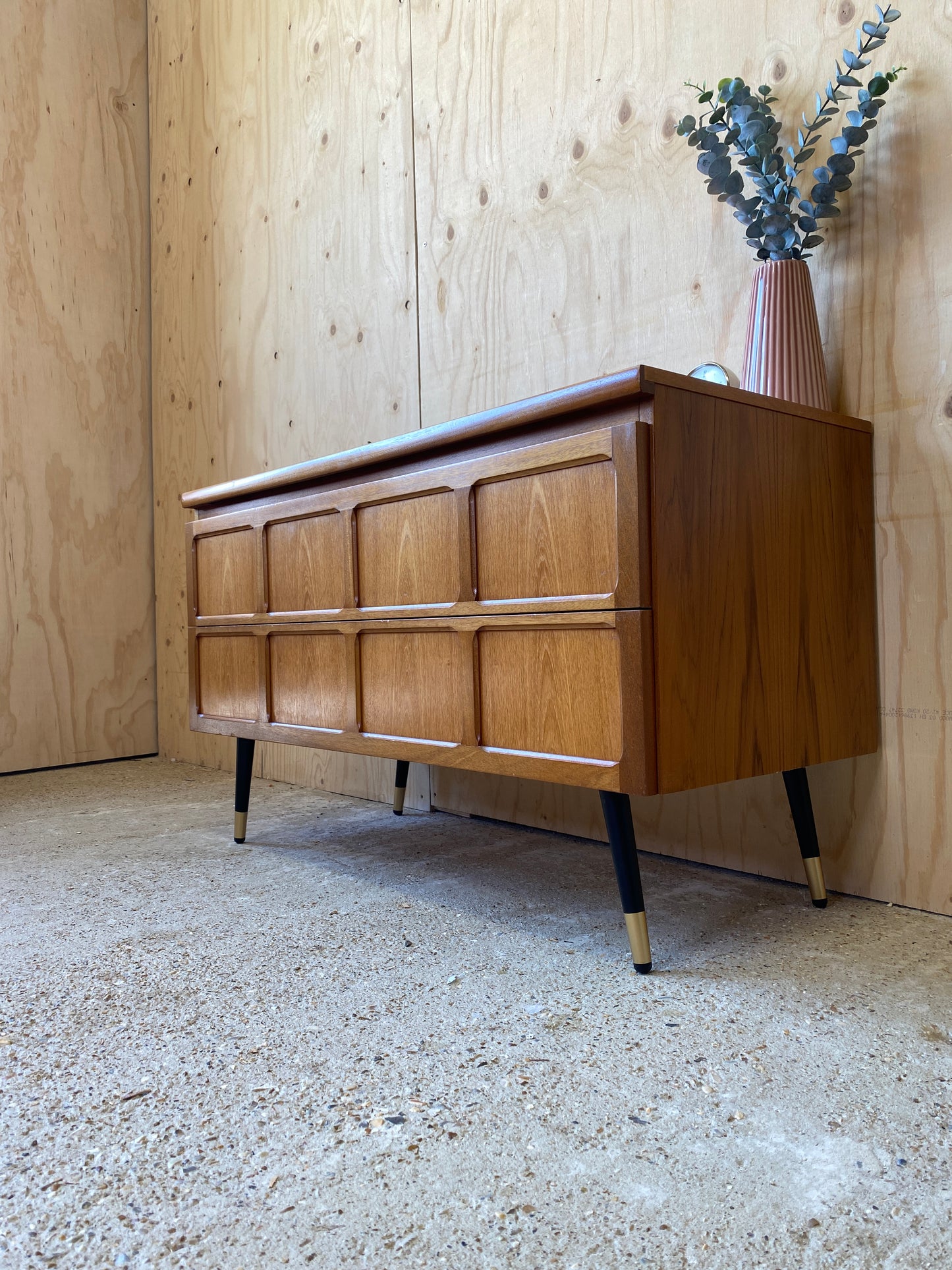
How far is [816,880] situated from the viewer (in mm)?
1380

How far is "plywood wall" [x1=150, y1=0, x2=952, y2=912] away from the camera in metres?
1.35

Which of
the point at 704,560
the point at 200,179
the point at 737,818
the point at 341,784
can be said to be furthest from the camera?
the point at 200,179

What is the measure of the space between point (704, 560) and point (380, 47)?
177cm

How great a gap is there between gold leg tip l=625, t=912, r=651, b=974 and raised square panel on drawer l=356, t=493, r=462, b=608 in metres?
0.49

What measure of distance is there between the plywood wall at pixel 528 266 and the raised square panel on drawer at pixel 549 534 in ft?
1.66

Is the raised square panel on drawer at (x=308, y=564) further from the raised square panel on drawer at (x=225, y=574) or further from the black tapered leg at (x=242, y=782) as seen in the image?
the black tapered leg at (x=242, y=782)

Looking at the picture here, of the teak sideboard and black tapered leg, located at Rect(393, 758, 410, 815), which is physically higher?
the teak sideboard

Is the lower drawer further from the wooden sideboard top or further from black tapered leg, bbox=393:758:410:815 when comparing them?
A: black tapered leg, bbox=393:758:410:815

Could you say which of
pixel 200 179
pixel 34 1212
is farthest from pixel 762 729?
pixel 200 179

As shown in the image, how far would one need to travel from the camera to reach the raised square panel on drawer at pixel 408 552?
1345 mm

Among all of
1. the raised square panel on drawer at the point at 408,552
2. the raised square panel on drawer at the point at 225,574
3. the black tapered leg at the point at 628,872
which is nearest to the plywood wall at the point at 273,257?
the raised square panel on drawer at the point at 225,574

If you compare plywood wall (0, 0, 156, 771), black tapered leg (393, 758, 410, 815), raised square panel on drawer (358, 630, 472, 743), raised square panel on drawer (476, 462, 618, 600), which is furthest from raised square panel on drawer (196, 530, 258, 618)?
plywood wall (0, 0, 156, 771)

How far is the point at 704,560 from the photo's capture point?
3.76 ft

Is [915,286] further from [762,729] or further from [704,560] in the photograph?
[762,729]
